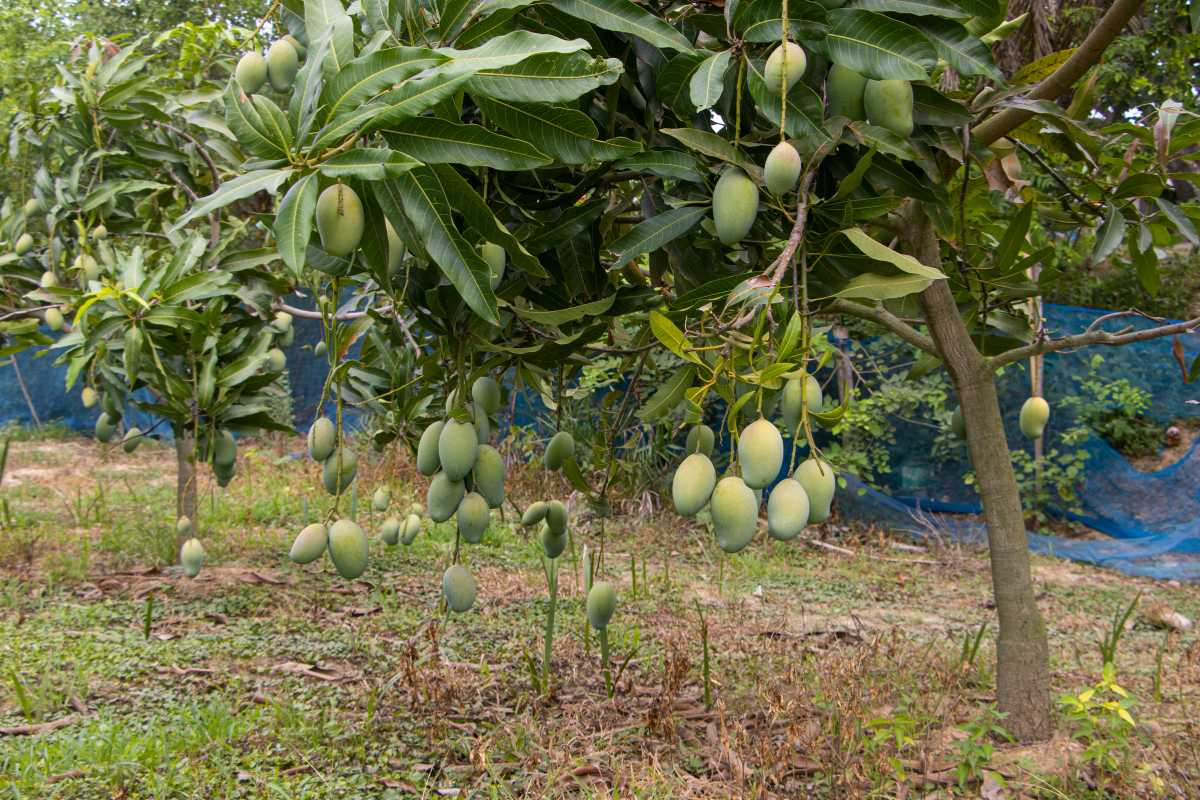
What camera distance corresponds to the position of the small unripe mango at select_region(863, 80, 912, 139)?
43.1 inches

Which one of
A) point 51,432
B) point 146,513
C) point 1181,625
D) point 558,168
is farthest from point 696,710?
point 51,432

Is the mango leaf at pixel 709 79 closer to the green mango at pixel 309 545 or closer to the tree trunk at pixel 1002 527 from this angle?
the green mango at pixel 309 545

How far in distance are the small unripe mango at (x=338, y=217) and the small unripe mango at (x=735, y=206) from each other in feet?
1.33

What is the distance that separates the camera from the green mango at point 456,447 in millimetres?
1231

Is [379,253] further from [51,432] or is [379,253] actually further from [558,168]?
[51,432]

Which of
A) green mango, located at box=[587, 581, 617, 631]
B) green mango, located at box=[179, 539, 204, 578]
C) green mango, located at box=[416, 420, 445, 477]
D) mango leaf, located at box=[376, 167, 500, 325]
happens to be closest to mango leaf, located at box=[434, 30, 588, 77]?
mango leaf, located at box=[376, 167, 500, 325]

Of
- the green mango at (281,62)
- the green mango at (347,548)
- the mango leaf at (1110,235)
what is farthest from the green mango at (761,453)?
the mango leaf at (1110,235)

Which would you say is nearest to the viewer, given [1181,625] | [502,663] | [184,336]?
[184,336]

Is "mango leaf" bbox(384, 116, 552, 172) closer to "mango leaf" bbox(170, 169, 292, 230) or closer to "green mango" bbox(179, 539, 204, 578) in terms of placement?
"mango leaf" bbox(170, 169, 292, 230)

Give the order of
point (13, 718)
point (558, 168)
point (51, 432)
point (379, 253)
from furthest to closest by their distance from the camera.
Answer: point (51, 432), point (13, 718), point (558, 168), point (379, 253)

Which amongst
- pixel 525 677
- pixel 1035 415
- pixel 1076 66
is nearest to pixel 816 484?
pixel 1076 66

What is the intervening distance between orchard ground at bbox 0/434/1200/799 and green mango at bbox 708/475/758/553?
1.04m

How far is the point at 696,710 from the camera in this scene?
7.90 ft

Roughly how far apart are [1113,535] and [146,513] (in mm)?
5164
